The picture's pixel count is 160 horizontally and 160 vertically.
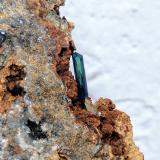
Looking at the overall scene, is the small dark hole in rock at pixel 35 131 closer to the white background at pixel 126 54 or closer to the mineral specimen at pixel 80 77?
the mineral specimen at pixel 80 77

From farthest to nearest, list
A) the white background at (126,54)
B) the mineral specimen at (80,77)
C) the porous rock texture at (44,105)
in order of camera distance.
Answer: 1. the white background at (126,54)
2. the mineral specimen at (80,77)
3. the porous rock texture at (44,105)

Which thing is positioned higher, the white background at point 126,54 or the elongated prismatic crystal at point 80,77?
the white background at point 126,54

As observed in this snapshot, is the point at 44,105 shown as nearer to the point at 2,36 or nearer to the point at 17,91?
the point at 17,91

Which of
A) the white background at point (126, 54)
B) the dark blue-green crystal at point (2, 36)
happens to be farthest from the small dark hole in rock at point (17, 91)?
the white background at point (126, 54)

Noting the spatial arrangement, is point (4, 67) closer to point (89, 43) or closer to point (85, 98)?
point (85, 98)

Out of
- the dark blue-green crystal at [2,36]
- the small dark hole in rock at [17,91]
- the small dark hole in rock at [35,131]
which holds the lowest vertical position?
the small dark hole in rock at [35,131]

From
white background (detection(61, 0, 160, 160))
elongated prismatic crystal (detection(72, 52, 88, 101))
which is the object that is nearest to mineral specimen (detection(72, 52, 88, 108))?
elongated prismatic crystal (detection(72, 52, 88, 101))
